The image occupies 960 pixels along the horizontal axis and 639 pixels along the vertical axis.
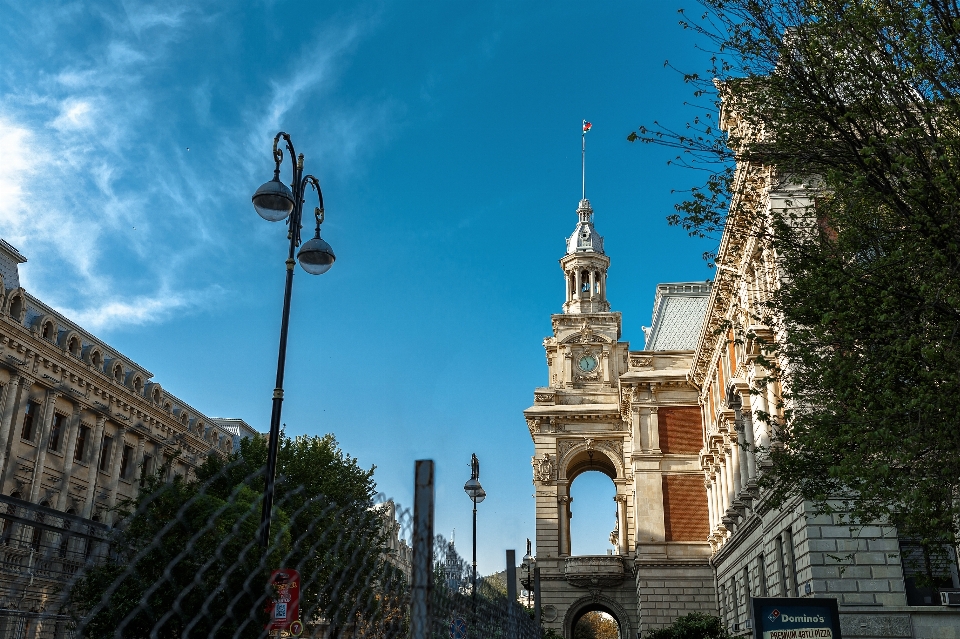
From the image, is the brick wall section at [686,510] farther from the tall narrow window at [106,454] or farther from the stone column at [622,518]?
the tall narrow window at [106,454]

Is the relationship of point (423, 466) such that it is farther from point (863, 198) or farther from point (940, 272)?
point (863, 198)

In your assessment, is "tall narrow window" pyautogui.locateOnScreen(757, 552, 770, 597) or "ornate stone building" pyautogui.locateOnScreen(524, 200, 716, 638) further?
"ornate stone building" pyautogui.locateOnScreen(524, 200, 716, 638)

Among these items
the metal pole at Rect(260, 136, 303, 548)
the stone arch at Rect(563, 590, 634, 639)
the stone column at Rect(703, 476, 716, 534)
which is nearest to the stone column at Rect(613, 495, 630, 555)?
the stone arch at Rect(563, 590, 634, 639)

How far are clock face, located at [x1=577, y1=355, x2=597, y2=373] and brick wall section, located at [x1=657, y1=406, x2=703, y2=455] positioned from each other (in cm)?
884

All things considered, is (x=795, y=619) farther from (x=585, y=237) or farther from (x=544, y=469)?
(x=585, y=237)

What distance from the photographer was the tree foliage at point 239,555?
4.02m

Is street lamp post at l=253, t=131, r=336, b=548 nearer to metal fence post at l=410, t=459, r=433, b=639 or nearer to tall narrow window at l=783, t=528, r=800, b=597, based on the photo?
metal fence post at l=410, t=459, r=433, b=639

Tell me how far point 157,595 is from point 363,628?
15.6 metres

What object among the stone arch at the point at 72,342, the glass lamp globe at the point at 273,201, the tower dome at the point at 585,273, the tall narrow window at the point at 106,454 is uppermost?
the tower dome at the point at 585,273

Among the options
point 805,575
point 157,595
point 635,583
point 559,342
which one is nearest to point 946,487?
point 805,575

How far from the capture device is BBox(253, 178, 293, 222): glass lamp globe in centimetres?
1237

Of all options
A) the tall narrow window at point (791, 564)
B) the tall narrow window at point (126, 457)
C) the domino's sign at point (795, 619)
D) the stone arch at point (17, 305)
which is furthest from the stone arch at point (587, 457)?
the domino's sign at point (795, 619)

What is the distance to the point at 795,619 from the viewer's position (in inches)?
685

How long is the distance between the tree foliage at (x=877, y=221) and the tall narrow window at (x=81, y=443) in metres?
31.0
